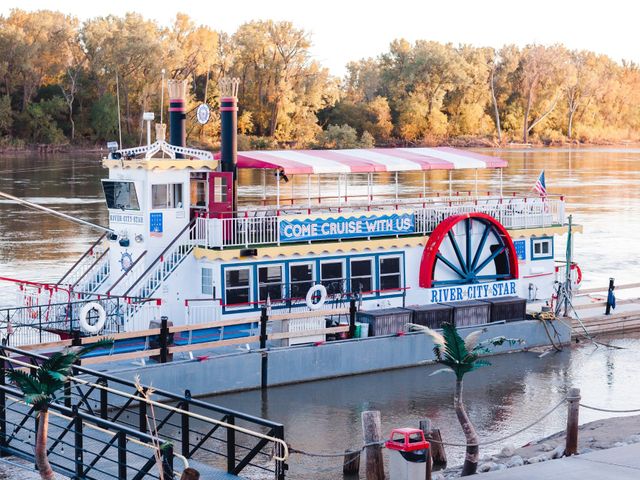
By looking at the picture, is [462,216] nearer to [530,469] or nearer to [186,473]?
[530,469]

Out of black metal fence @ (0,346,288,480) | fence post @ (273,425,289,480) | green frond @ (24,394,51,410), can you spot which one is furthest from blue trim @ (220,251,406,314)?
green frond @ (24,394,51,410)

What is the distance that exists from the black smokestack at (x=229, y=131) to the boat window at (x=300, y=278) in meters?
2.00

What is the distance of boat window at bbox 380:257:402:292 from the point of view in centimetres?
3036

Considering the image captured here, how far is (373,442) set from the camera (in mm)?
18406

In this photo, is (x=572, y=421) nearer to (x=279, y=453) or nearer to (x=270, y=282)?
(x=279, y=453)

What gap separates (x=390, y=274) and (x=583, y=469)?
13.2 meters

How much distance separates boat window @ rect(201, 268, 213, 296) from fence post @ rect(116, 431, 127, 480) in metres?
11.4

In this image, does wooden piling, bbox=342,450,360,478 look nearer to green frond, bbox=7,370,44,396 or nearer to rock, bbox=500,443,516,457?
rock, bbox=500,443,516,457

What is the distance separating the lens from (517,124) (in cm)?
13912

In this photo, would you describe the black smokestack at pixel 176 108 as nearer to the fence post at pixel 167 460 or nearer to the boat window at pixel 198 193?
the boat window at pixel 198 193

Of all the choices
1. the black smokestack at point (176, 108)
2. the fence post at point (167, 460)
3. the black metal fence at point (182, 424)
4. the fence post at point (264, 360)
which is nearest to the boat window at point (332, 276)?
the fence post at point (264, 360)

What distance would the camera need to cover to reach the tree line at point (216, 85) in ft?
342

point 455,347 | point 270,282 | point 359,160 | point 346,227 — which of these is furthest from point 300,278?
point 455,347

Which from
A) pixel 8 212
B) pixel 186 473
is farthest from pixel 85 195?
pixel 186 473
